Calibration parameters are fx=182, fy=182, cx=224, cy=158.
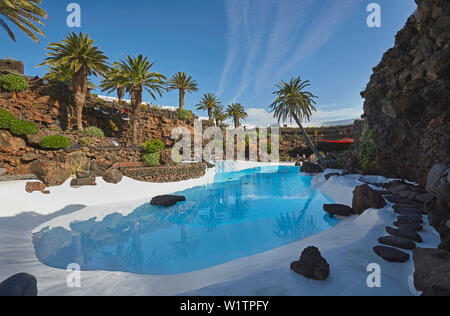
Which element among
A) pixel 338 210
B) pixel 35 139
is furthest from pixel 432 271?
pixel 35 139

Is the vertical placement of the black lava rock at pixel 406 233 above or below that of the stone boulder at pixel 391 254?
above

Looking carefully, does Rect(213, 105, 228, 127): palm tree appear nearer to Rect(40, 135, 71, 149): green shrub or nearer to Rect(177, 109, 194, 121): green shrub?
Rect(177, 109, 194, 121): green shrub

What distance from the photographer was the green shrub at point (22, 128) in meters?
10.4

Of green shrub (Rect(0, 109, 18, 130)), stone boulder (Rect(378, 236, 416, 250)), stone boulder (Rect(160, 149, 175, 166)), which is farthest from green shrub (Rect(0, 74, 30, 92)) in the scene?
stone boulder (Rect(378, 236, 416, 250))

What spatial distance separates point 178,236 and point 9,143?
11550mm

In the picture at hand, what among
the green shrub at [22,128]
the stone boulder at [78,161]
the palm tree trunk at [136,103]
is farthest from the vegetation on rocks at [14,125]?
the palm tree trunk at [136,103]

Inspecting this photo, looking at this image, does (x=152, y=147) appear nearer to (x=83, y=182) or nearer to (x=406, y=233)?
(x=83, y=182)

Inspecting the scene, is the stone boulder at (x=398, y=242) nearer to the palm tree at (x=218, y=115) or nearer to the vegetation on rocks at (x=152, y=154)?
the vegetation on rocks at (x=152, y=154)

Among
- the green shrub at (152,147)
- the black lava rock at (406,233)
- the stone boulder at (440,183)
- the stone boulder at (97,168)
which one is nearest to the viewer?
the black lava rock at (406,233)

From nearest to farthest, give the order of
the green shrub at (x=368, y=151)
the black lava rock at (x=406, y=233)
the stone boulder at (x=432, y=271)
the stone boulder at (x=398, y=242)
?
the stone boulder at (x=432, y=271) < the stone boulder at (x=398, y=242) < the black lava rock at (x=406, y=233) < the green shrub at (x=368, y=151)

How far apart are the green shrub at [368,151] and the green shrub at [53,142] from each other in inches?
816

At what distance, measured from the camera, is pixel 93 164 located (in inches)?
507
